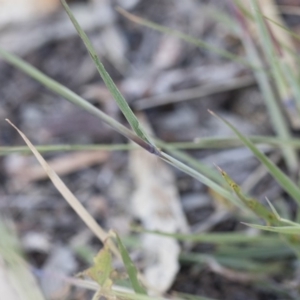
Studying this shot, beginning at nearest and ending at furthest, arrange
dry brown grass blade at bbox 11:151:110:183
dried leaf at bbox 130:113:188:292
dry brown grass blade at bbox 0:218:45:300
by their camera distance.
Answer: dry brown grass blade at bbox 0:218:45:300 < dried leaf at bbox 130:113:188:292 < dry brown grass blade at bbox 11:151:110:183

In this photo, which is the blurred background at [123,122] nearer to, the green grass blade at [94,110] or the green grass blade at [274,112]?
the green grass blade at [274,112]

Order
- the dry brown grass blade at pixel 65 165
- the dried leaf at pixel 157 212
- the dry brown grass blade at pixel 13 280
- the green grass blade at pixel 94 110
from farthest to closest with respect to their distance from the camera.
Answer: the dry brown grass blade at pixel 65 165, the dried leaf at pixel 157 212, the dry brown grass blade at pixel 13 280, the green grass blade at pixel 94 110

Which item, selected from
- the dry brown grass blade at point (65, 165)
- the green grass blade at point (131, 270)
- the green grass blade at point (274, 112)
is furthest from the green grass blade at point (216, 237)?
the dry brown grass blade at point (65, 165)

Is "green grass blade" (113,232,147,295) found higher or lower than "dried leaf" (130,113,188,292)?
higher

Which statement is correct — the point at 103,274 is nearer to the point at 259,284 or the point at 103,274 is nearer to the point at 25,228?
the point at 259,284

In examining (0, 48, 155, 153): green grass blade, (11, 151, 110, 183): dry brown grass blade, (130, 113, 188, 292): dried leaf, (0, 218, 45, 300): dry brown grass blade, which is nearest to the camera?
(0, 48, 155, 153): green grass blade

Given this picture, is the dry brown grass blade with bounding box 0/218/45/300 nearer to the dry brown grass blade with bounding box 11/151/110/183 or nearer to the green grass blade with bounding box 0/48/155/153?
the green grass blade with bounding box 0/48/155/153

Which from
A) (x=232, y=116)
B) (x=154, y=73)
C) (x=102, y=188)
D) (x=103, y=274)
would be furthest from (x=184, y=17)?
(x=103, y=274)

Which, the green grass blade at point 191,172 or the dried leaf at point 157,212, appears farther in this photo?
the dried leaf at point 157,212

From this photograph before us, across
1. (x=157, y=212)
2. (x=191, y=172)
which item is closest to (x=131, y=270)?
(x=191, y=172)

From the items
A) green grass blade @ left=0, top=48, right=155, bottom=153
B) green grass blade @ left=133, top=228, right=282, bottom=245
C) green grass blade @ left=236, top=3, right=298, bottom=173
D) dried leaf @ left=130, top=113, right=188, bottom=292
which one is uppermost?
green grass blade @ left=0, top=48, right=155, bottom=153

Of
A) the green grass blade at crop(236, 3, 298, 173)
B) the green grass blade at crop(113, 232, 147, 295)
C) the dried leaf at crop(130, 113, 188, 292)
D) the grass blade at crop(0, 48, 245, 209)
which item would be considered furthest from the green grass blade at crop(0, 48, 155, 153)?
the green grass blade at crop(236, 3, 298, 173)
